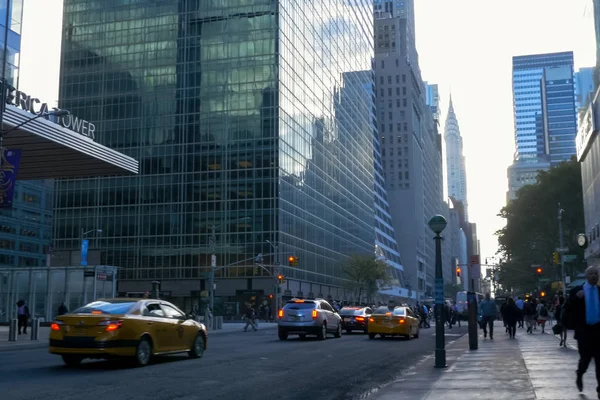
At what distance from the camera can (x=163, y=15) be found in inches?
3388

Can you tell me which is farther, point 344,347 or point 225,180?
point 225,180

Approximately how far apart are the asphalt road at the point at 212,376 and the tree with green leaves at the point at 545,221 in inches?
2319

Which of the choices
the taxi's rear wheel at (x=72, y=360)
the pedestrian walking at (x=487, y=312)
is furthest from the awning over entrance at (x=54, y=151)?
the pedestrian walking at (x=487, y=312)

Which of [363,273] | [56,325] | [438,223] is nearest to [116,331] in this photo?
[56,325]

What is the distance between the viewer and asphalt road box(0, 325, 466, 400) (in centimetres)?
1141

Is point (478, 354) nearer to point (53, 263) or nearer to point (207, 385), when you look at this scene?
point (207, 385)

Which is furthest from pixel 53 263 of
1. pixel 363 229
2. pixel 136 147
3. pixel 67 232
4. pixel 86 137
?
pixel 363 229

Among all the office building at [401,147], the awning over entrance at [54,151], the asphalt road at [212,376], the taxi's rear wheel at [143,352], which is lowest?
the asphalt road at [212,376]

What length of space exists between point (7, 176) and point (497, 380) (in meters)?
20.4

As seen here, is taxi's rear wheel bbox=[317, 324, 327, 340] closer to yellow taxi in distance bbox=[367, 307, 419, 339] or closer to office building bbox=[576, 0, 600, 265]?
yellow taxi in distance bbox=[367, 307, 419, 339]

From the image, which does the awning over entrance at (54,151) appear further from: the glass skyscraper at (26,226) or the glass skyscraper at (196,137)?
the glass skyscraper at (26,226)

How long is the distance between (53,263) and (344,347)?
2285 inches

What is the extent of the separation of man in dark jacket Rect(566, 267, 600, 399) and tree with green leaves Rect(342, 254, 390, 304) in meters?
87.7

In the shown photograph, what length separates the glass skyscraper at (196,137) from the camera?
8012cm
